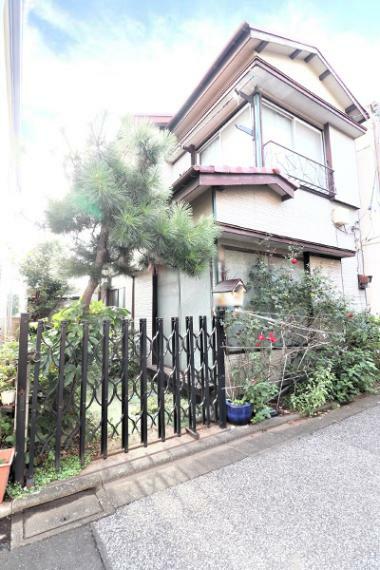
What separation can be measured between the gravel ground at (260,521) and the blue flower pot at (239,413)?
31.4 inches

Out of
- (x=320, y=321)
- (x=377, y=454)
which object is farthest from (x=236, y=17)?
(x=377, y=454)

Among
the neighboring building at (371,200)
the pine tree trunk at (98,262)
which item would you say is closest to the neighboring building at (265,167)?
the neighboring building at (371,200)

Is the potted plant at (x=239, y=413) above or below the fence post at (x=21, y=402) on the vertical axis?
below

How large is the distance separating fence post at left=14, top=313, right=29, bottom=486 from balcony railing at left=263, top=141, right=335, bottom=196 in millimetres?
5661

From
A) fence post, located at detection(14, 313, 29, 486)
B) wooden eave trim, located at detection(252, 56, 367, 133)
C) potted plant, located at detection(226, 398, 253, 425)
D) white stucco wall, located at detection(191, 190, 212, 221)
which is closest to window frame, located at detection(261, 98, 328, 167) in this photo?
wooden eave trim, located at detection(252, 56, 367, 133)

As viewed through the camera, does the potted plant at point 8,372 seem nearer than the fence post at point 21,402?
No

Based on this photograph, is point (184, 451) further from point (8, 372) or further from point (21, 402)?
point (8, 372)

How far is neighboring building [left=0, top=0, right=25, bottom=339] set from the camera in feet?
12.9

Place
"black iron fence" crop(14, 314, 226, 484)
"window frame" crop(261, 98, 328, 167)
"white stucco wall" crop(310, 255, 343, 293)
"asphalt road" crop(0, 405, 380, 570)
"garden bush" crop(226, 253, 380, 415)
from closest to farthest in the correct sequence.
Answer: "asphalt road" crop(0, 405, 380, 570), "black iron fence" crop(14, 314, 226, 484), "garden bush" crop(226, 253, 380, 415), "white stucco wall" crop(310, 255, 343, 293), "window frame" crop(261, 98, 328, 167)

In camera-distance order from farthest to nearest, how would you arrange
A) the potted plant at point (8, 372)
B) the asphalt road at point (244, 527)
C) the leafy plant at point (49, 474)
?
the potted plant at point (8, 372), the leafy plant at point (49, 474), the asphalt road at point (244, 527)

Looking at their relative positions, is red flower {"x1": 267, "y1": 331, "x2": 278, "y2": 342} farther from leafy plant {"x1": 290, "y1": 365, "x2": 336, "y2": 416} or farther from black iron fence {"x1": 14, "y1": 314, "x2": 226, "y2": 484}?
black iron fence {"x1": 14, "y1": 314, "x2": 226, "y2": 484}

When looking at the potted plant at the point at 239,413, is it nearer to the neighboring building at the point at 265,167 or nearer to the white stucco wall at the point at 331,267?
the neighboring building at the point at 265,167

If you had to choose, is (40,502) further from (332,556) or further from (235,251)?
(235,251)

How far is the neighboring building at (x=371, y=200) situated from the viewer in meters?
7.79
